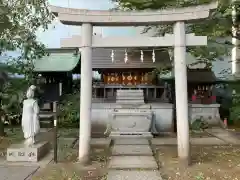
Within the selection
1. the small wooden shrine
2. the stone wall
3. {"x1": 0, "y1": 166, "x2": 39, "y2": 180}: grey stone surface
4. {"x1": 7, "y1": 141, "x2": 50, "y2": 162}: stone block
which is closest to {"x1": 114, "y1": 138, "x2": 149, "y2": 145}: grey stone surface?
the stone wall

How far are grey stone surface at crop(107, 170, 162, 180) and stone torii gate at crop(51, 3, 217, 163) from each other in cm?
124

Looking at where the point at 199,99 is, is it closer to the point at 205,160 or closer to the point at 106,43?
the point at 205,160

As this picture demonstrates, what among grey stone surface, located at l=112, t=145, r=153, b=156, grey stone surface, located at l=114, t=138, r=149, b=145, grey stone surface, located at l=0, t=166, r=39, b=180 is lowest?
Answer: grey stone surface, located at l=0, t=166, r=39, b=180

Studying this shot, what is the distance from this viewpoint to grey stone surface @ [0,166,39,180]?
6.61 meters

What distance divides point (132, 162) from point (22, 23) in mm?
6536

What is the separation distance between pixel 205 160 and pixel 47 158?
4.05 meters

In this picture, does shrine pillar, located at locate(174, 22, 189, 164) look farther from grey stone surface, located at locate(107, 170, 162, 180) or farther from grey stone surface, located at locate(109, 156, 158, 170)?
grey stone surface, located at locate(107, 170, 162, 180)

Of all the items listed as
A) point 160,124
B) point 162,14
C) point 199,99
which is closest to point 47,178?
point 162,14

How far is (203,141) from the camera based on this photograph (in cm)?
1145

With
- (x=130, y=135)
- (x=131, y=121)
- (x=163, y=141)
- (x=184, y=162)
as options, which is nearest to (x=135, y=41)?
(x=184, y=162)

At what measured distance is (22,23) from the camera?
37.5ft

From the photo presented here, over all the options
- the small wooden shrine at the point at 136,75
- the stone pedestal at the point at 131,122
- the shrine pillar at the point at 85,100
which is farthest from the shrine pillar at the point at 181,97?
the small wooden shrine at the point at 136,75

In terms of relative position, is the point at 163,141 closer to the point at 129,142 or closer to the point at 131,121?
the point at 129,142

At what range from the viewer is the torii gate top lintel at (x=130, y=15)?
8039 mm
